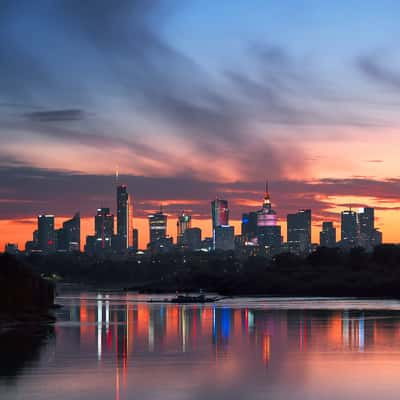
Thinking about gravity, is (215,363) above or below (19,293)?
below

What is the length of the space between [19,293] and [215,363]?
179ft

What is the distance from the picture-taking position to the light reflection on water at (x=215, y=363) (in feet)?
133

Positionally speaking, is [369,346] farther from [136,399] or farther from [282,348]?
[136,399]

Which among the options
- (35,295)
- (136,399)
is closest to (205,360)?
(136,399)

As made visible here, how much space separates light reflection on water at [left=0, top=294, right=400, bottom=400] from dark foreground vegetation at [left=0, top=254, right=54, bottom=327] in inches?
334

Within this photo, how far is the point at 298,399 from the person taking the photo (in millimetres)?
38406

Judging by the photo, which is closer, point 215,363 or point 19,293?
point 215,363

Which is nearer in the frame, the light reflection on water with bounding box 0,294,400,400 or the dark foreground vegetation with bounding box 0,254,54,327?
the light reflection on water with bounding box 0,294,400,400

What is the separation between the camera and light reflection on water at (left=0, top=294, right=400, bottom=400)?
40.7 meters

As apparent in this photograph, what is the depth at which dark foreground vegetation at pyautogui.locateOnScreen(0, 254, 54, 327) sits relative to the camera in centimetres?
9562

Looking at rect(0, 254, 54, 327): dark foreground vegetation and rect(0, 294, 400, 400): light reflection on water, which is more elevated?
rect(0, 254, 54, 327): dark foreground vegetation

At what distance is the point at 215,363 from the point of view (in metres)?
52.6

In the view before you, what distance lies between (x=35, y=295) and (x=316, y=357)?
202ft

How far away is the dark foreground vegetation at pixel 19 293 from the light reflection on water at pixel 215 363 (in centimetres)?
848
